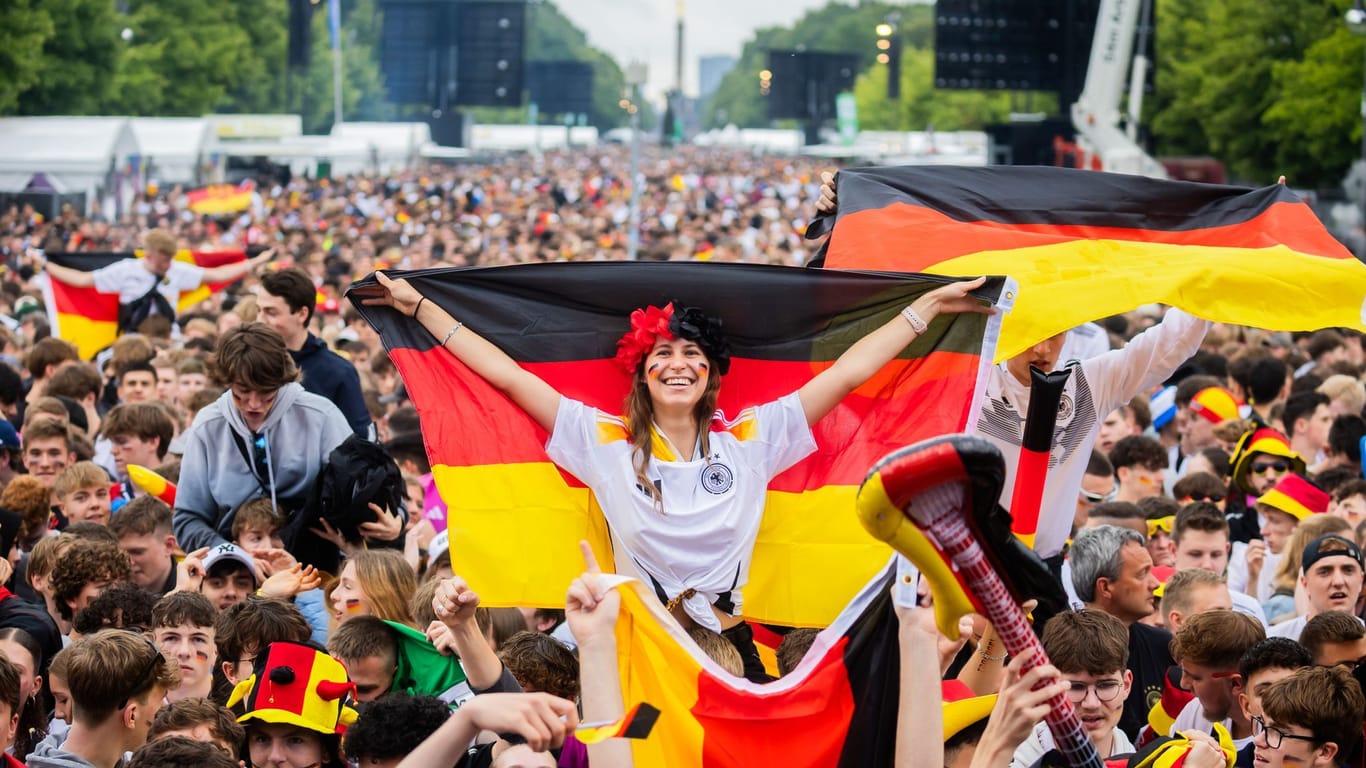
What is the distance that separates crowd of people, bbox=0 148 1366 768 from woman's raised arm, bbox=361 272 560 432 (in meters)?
0.01

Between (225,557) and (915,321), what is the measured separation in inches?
109

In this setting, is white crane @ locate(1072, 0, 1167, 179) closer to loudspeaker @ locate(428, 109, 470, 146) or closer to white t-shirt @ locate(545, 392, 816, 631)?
white t-shirt @ locate(545, 392, 816, 631)

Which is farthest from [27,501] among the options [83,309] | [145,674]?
[83,309]

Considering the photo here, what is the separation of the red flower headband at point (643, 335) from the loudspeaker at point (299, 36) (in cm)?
4862

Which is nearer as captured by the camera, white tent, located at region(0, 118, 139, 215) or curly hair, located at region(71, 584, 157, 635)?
curly hair, located at region(71, 584, 157, 635)

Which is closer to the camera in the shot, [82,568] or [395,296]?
[395,296]

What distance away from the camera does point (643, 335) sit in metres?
6.09

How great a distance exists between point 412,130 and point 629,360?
70033 mm

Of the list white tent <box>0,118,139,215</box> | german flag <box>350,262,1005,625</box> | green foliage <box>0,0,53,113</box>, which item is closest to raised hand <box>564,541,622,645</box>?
german flag <box>350,262,1005,625</box>

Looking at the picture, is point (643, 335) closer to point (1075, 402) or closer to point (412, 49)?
point (1075, 402)

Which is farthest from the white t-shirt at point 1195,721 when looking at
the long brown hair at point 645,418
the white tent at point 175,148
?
the white tent at point 175,148

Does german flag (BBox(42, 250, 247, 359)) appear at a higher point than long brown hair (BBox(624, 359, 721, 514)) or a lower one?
lower

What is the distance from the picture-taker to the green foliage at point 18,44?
43125mm

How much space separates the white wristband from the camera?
6078mm
